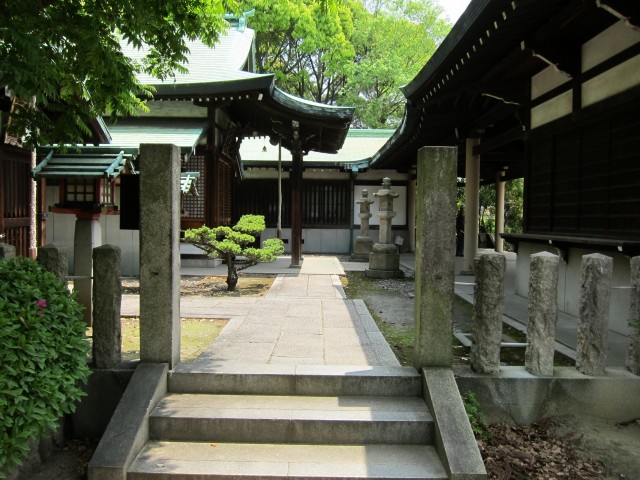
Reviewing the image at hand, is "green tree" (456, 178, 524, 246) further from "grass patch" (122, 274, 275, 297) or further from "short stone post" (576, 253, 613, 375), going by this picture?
"short stone post" (576, 253, 613, 375)

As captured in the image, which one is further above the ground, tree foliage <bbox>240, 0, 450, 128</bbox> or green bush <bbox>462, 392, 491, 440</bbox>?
tree foliage <bbox>240, 0, 450, 128</bbox>

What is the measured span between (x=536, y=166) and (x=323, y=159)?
1168cm

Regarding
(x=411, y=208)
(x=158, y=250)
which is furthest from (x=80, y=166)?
(x=411, y=208)

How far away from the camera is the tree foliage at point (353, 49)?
25.5 m

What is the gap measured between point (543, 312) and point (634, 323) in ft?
2.19

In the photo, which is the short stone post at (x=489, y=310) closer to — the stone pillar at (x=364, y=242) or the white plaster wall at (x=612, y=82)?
the white plaster wall at (x=612, y=82)

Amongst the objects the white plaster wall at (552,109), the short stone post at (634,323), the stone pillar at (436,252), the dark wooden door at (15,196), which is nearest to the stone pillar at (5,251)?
the dark wooden door at (15,196)

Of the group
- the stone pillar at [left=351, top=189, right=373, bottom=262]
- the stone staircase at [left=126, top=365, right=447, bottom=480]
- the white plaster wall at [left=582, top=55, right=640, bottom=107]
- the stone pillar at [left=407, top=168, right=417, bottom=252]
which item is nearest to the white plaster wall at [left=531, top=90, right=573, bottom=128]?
the white plaster wall at [left=582, top=55, right=640, bottom=107]

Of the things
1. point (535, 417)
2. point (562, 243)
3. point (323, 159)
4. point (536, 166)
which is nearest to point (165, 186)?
point (535, 417)

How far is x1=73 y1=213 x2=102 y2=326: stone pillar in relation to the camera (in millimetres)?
5852

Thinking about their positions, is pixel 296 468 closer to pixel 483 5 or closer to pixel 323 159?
pixel 483 5

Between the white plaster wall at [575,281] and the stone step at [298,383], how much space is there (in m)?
3.02

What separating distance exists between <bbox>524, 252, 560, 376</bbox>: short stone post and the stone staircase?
97 cm

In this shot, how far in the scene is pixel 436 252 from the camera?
12.6 feet
